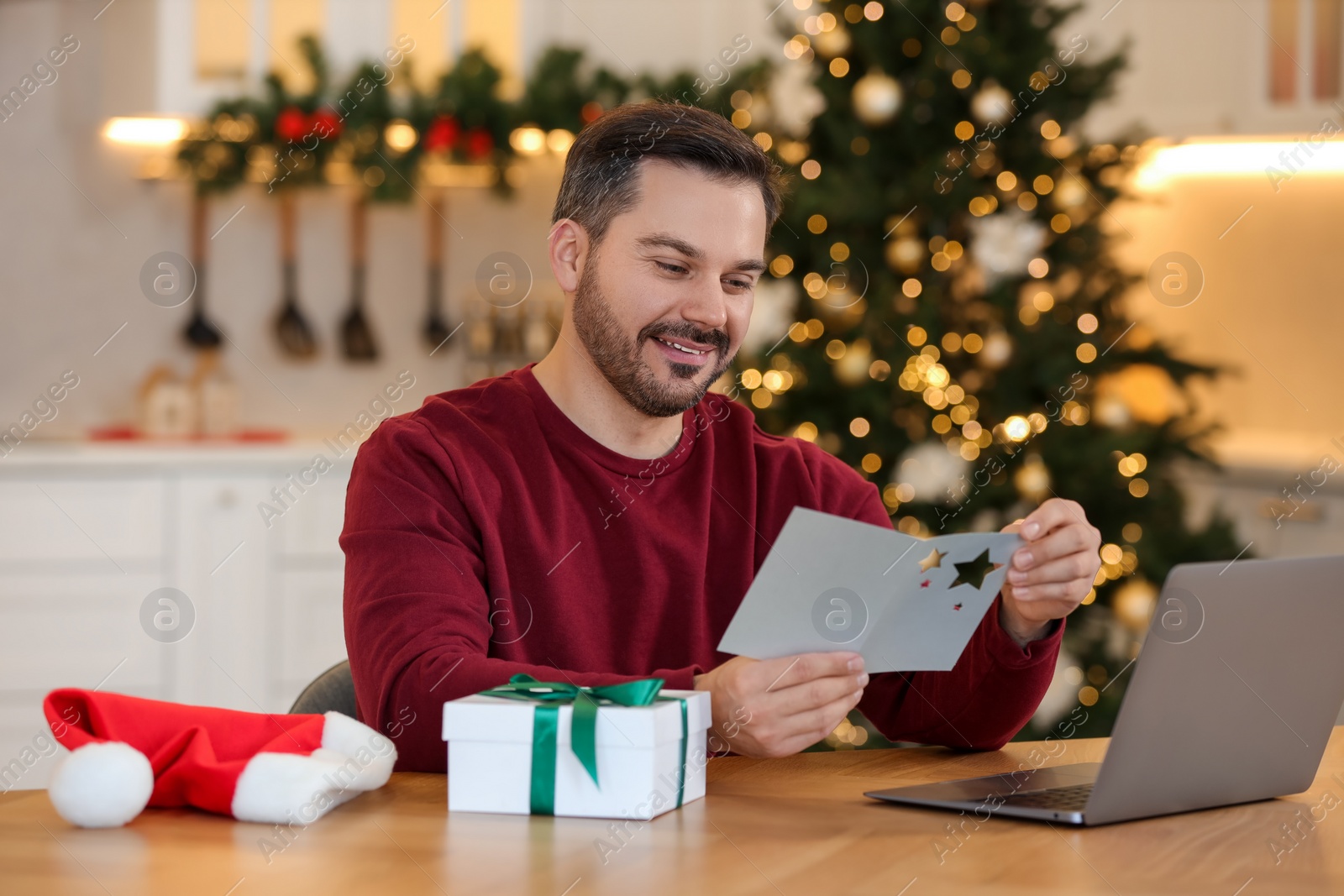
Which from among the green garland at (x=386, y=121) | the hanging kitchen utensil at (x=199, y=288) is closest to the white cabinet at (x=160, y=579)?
the hanging kitchen utensil at (x=199, y=288)

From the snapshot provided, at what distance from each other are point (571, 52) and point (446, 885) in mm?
3182

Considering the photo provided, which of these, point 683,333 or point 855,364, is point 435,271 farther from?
point 683,333

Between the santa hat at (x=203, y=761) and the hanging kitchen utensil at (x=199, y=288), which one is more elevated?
the hanging kitchen utensil at (x=199, y=288)

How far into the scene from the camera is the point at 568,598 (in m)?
1.47

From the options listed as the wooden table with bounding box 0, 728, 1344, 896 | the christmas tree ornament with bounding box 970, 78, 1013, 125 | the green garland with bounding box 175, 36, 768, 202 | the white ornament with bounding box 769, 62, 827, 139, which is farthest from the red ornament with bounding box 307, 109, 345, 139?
the wooden table with bounding box 0, 728, 1344, 896

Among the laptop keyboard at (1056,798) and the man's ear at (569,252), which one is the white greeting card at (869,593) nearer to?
the laptop keyboard at (1056,798)

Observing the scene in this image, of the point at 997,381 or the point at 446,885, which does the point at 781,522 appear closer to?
the point at 446,885

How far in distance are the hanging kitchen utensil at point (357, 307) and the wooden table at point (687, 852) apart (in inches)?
119

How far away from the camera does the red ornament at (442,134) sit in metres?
3.63

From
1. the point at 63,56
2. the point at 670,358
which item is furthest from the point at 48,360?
the point at 670,358

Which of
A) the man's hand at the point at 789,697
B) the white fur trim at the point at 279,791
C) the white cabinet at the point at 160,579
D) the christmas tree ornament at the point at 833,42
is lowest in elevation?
the white cabinet at the point at 160,579

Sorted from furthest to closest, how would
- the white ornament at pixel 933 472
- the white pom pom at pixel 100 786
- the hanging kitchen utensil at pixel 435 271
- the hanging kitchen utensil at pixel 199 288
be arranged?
the hanging kitchen utensil at pixel 435 271 → the hanging kitchen utensil at pixel 199 288 → the white ornament at pixel 933 472 → the white pom pom at pixel 100 786

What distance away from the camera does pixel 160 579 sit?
3330 millimetres

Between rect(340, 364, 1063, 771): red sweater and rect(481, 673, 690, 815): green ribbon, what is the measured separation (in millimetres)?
125
